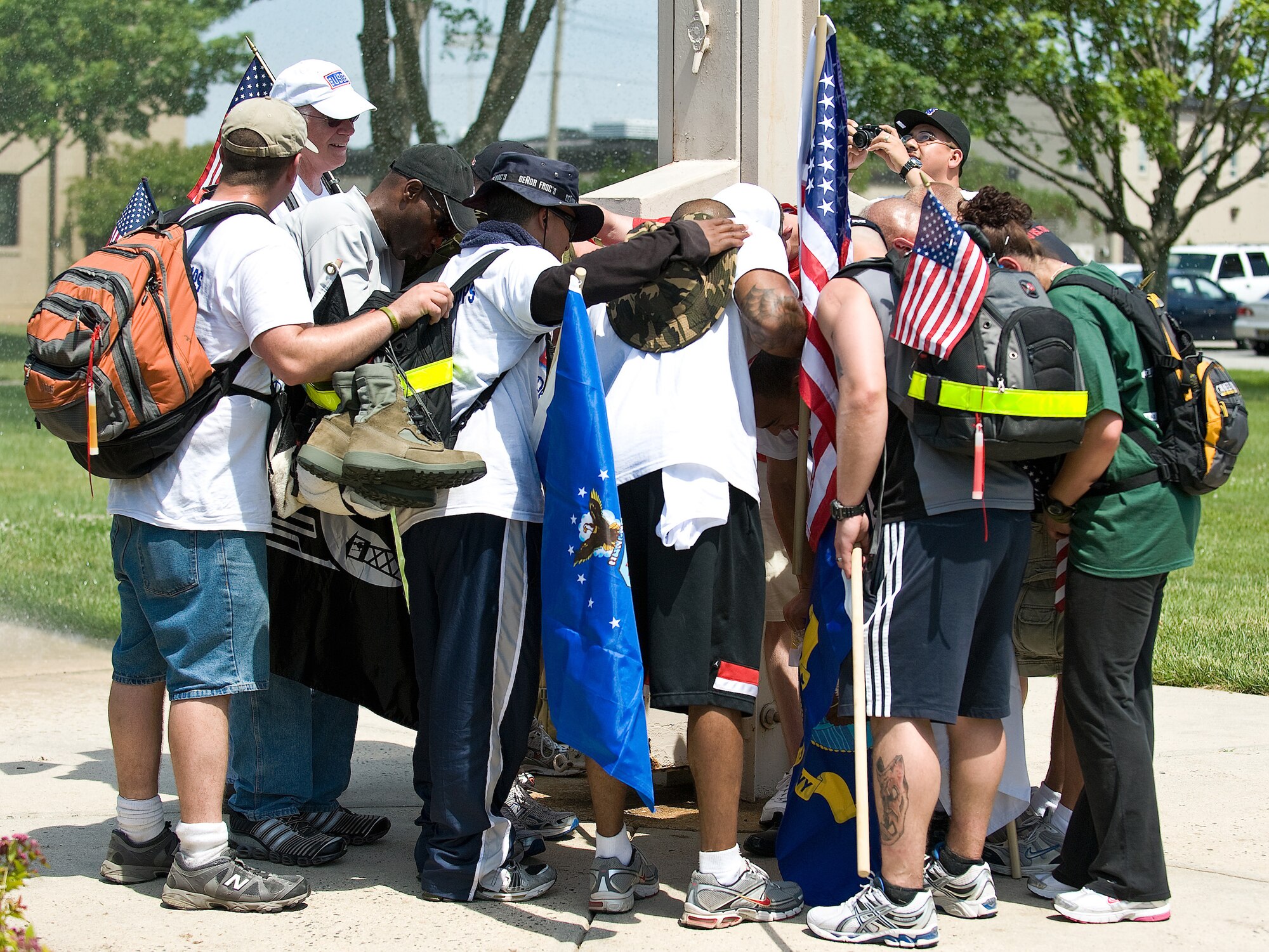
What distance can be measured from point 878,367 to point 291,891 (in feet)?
6.83

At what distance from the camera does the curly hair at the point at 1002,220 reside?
12.4 ft

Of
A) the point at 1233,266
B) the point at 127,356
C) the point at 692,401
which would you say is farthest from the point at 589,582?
the point at 1233,266

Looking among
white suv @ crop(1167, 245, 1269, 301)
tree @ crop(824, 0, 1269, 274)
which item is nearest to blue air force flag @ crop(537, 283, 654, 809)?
tree @ crop(824, 0, 1269, 274)

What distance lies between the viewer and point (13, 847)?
8.58 feet

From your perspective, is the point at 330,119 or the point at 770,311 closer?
the point at 770,311

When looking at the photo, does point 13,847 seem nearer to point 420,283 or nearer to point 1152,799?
point 420,283

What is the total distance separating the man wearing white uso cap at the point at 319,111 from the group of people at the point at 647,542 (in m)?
0.74

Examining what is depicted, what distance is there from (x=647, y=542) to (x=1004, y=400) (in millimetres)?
988

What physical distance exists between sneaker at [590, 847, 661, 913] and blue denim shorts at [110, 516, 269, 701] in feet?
3.36

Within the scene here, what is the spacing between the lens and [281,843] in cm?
415

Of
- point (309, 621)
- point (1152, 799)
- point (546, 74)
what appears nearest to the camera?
point (1152, 799)

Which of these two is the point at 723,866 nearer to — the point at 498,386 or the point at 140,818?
the point at 498,386

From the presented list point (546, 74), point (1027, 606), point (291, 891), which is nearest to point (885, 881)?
point (1027, 606)

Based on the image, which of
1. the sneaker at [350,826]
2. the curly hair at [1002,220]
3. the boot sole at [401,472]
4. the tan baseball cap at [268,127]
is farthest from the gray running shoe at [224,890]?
the curly hair at [1002,220]
